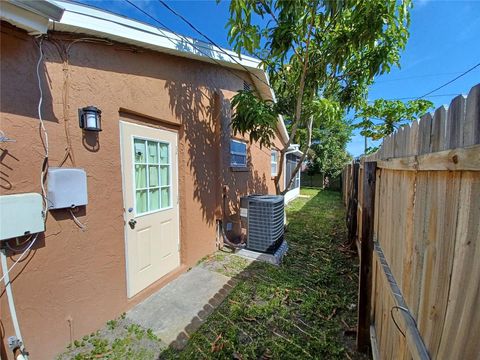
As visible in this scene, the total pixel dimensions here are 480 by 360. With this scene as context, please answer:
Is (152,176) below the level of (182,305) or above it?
above

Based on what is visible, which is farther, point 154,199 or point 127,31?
point 154,199

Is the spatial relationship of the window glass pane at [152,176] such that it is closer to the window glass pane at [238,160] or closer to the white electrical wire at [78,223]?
the white electrical wire at [78,223]

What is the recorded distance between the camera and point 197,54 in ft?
13.5

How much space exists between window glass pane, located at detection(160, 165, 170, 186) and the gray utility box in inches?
69.9

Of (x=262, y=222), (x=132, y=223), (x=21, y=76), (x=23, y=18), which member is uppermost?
(x=23, y=18)

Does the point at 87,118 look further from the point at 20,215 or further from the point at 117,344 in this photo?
the point at 117,344

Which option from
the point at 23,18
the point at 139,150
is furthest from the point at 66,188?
the point at 23,18

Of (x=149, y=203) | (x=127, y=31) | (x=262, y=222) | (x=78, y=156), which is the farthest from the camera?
(x=262, y=222)

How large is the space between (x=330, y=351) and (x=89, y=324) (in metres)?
2.66

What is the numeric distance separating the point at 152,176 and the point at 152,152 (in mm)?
359

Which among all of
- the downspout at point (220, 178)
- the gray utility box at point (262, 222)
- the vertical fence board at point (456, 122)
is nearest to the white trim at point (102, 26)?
the downspout at point (220, 178)

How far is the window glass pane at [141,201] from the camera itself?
11.1ft

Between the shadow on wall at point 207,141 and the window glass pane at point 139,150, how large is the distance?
0.84 m

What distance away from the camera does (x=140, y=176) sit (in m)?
3.41
